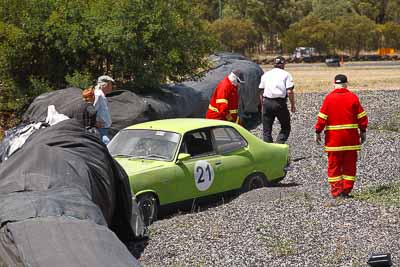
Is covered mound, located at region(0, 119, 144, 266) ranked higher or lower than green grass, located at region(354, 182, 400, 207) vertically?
higher

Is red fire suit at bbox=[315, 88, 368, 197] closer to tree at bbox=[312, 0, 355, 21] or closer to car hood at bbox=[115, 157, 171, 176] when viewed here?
car hood at bbox=[115, 157, 171, 176]

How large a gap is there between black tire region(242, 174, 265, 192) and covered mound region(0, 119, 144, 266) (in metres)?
3.16

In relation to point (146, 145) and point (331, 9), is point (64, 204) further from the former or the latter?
point (331, 9)

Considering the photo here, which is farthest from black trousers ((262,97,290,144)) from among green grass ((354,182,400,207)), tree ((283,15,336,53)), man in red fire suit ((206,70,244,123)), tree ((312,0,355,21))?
tree ((312,0,355,21))

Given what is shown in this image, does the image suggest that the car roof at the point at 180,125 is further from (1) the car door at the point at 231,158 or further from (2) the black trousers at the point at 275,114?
(2) the black trousers at the point at 275,114

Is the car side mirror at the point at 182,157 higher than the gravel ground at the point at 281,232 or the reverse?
higher

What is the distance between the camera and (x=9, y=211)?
22.7 ft

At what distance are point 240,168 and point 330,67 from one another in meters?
47.7

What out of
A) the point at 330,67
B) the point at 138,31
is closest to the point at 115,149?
the point at 138,31

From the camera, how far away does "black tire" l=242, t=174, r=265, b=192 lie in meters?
12.1

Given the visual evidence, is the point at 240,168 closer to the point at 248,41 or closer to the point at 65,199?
the point at 65,199

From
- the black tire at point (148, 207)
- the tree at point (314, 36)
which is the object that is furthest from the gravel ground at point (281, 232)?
the tree at point (314, 36)

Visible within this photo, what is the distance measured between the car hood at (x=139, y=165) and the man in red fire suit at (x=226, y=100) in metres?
3.70

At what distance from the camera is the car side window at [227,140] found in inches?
471
